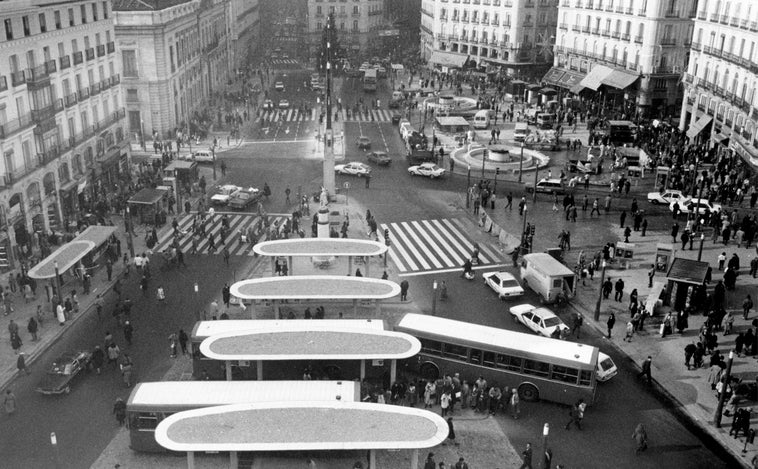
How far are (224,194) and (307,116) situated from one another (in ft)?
125

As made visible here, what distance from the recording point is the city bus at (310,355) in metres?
32.5

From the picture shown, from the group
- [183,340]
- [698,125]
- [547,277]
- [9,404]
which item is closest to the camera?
[9,404]

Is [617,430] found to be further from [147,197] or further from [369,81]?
[369,81]

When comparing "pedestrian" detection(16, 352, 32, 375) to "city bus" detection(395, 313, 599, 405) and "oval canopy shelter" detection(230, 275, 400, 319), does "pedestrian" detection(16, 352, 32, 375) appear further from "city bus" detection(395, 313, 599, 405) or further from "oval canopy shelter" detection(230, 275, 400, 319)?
"city bus" detection(395, 313, 599, 405)

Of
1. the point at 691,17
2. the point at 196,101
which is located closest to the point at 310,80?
the point at 196,101

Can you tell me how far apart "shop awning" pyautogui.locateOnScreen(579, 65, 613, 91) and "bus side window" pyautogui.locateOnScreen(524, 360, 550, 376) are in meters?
70.2

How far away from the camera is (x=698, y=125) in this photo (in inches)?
3061

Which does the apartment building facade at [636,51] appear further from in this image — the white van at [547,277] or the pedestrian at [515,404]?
the pedestrian at [515,404]

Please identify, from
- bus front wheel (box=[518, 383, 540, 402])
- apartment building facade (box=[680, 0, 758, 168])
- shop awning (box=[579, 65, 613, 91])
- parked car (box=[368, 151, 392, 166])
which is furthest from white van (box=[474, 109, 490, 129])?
bus front wheel (box=[518, 383, 540, 402])

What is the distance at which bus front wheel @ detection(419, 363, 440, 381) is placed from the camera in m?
35.5

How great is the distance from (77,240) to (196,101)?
5053 centimetres

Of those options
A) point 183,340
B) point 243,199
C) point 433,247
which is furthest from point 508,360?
point 243,199

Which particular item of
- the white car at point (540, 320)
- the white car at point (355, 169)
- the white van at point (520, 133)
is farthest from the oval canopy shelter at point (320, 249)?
the white van at point (520, 133)

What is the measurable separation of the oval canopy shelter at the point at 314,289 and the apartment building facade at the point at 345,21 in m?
124
